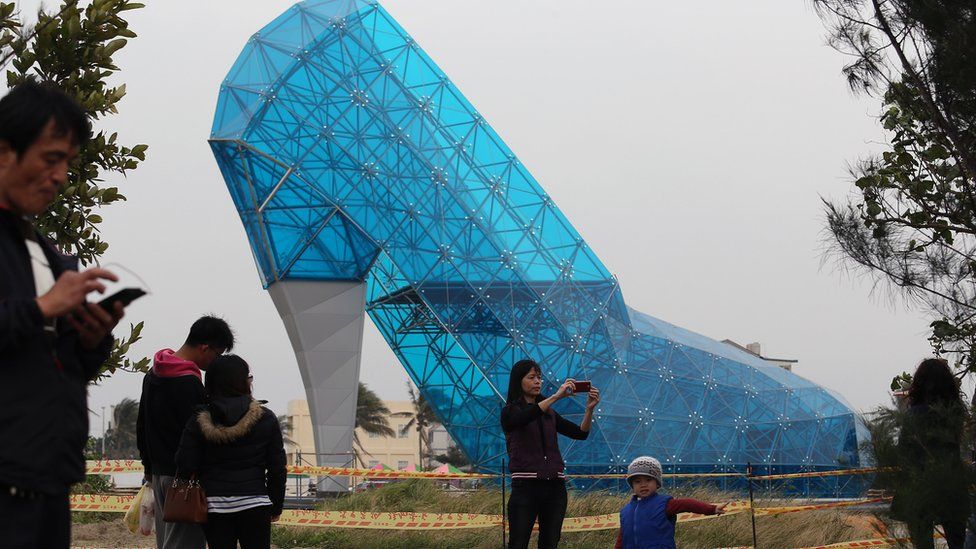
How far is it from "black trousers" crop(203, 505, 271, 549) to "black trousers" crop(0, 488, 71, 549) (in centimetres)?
319

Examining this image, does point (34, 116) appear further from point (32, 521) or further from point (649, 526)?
point (649, 526)

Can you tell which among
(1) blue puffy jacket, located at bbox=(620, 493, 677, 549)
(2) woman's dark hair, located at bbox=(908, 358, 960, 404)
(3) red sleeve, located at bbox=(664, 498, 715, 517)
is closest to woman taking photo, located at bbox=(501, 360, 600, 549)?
(1) blue puffy jacket, located at bbox=(620, 493, 677, 549)

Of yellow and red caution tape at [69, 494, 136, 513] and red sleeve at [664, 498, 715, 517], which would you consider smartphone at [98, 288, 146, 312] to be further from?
yellow and red caution tape at [69, 494, 136, 513]

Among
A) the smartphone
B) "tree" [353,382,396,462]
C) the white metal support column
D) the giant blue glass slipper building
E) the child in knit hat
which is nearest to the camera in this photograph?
the smartphone

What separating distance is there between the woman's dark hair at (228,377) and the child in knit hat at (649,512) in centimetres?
230

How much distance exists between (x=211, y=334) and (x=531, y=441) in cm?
276

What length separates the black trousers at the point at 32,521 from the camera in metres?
3.06

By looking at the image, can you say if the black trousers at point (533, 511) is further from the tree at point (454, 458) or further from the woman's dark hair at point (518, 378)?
the tree at point (454, 458)

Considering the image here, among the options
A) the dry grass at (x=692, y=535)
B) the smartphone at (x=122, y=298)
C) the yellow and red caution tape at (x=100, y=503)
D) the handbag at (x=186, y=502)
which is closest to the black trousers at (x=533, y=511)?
the handbag at (x=186, y=502)

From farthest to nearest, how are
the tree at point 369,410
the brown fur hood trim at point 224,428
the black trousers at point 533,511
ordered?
the tree at point 369,410, the black trousers at point 533,511, the brown fur hood trim at point 224,428

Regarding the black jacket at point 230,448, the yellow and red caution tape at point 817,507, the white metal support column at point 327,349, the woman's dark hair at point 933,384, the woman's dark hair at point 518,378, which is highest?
the white metal support column at point 327,349

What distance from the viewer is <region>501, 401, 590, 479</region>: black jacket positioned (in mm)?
8602

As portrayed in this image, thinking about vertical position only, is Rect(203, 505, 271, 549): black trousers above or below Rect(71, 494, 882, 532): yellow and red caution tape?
above

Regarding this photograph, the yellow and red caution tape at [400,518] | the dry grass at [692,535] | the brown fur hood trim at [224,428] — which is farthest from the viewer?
the yellow and red caution tape at [400,518]
